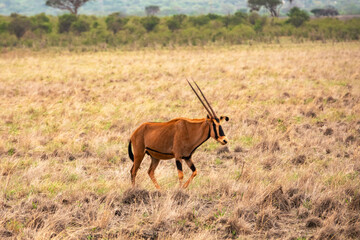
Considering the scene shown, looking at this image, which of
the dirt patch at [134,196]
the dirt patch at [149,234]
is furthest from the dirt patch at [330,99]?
the dirt patch at [149,234]

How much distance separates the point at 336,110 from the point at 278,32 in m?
35.6

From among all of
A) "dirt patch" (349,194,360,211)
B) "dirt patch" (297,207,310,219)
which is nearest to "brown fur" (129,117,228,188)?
"dirt patch" (297,207,310,219)

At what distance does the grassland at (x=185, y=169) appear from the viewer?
442 cm

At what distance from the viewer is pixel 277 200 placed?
509 cm

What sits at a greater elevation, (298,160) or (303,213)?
(303,213)

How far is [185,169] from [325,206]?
2.44m

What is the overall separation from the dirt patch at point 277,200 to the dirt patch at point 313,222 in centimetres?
41

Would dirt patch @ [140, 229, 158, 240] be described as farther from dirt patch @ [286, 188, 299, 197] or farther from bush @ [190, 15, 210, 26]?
bush @ [190, 15, 210, 26]

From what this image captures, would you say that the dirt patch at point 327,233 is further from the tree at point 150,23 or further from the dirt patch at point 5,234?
the tree at point 150,23

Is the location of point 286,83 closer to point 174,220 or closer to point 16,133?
point 16,133

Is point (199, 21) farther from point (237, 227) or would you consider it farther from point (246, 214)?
point (237, 227)

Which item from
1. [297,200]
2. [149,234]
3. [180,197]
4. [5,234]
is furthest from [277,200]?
[5,234]

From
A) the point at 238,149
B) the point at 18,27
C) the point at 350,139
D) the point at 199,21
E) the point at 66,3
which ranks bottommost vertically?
the point at 238,149

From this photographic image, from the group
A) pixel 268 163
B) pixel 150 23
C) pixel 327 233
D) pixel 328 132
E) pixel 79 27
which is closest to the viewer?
pixel 327 233
